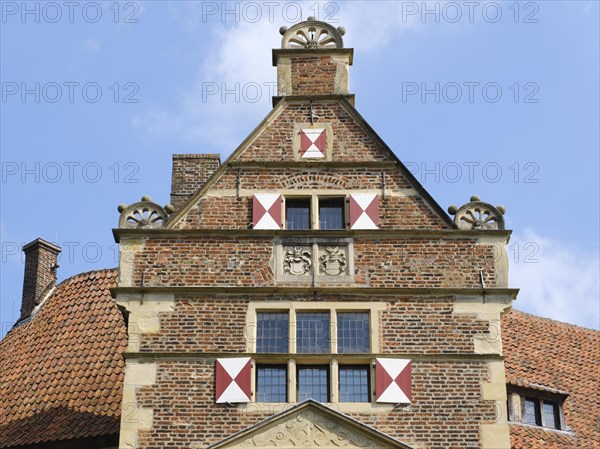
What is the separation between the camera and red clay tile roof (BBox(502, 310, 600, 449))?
2028cm

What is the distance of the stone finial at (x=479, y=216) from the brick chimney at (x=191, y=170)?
18.3 ft

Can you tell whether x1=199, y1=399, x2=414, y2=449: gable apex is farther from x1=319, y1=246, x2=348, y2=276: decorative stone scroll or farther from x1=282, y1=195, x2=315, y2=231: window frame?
x1=282, y1=195, x2=315, y2=231: window frame

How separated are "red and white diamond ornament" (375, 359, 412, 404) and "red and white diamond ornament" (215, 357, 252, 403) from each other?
1675 millimetres

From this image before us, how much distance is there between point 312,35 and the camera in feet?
65.3

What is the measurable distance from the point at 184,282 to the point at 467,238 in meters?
3.93

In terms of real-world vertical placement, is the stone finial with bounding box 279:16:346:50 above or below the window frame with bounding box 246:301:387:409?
above

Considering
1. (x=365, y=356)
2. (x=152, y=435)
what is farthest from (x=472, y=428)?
(x=152, y=435)

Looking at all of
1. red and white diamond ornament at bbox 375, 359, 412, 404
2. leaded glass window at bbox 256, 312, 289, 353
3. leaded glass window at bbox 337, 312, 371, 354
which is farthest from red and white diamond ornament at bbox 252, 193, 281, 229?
red and white diamond ornament at bbox 375, 359, 412, 404

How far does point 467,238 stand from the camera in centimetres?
1784

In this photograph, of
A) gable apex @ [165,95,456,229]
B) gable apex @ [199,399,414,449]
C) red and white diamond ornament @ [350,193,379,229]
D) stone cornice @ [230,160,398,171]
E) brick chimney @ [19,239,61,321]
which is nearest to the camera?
gable apex @ [199,399,414,449]

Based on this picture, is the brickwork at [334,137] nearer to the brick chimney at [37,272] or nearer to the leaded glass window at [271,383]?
the leaded glass window at [271,383]

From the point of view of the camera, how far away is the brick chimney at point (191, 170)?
22.2 meters

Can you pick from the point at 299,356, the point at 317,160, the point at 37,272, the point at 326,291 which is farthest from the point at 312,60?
the point at 37,272

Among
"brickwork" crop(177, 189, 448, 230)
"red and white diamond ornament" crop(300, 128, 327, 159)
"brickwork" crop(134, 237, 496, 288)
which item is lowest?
"brickwork" crop(134, 237, 496, 288)
